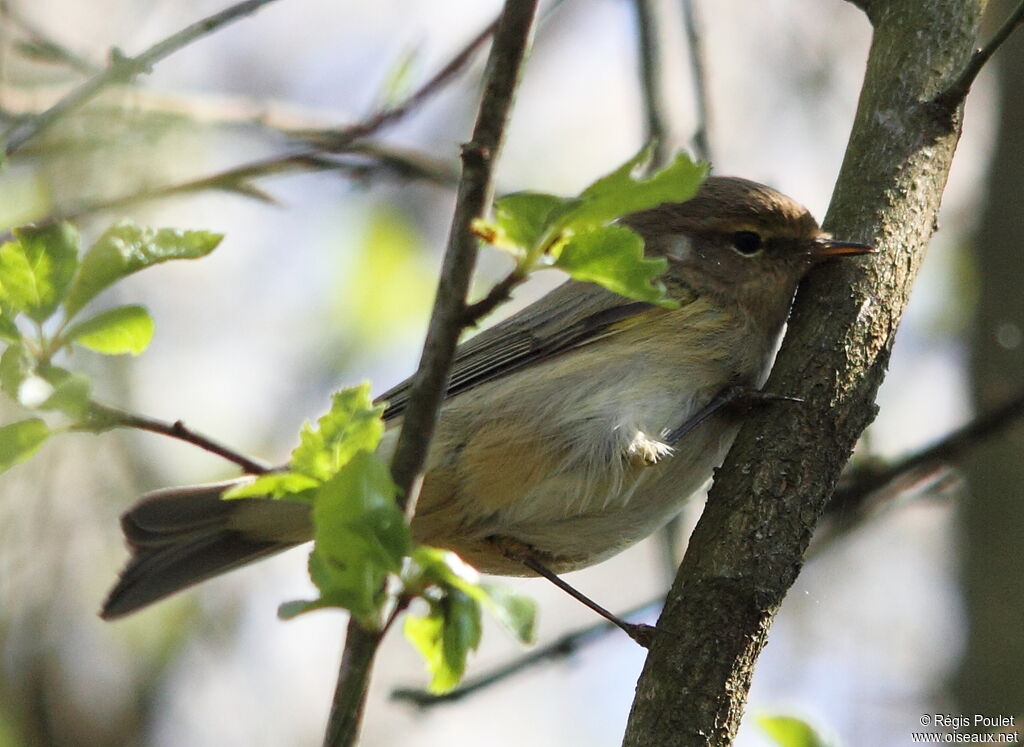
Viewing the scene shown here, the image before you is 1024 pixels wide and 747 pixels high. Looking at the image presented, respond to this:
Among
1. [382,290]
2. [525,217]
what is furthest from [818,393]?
[382,290]

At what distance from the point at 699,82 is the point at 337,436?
3.20 meters

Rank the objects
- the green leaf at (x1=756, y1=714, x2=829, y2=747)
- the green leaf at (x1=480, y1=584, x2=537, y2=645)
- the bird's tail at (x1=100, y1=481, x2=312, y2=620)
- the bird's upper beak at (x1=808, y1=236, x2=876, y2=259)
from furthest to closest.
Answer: the bird's tail at (x1=100, y1=481, x2=312, y2=620) < the bird's upper beak at (x1=808, y1=236, x2=876, y2=259) < the green leaf at (x1=756, y1=714, x2=829, y2=747) < the green leaf at (x1=480, y1=584, x2=537, y2=645)

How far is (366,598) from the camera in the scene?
183 centimetres

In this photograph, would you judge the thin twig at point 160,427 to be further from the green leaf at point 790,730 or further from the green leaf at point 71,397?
the green leaf at point 790,730

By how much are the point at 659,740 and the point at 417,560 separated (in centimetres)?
117

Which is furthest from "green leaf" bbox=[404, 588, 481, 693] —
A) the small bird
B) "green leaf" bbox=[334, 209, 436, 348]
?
"green leaf" bbox=[334, 209, 436, 348]

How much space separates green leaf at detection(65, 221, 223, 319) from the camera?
2109mm

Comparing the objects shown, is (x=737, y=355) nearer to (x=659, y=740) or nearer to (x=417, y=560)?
(x=659, y=740)

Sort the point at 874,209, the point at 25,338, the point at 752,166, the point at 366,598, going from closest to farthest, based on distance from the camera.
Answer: the point at 366,598
the point at 25,338
the point at 874,209
the point at 752,166

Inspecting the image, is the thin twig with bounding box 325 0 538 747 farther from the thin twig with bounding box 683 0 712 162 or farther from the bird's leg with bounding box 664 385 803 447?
the thin twig with bounding box 683 0 712 162

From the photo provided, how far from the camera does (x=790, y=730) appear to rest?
9.62ft

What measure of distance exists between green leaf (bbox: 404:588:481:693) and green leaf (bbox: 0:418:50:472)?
72 centimetres

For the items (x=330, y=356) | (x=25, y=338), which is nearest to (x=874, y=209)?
(x=25, y=338)

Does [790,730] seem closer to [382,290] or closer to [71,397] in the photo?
[71,397]
